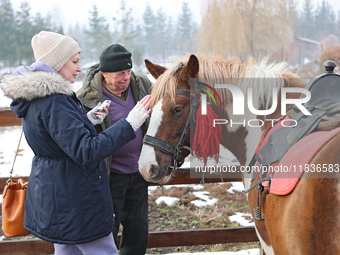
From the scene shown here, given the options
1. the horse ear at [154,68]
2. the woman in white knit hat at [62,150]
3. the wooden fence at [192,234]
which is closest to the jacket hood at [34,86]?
the woman in white knit hat at [62,150]

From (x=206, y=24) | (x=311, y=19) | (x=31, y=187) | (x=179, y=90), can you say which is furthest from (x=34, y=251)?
(x=311, y=19)

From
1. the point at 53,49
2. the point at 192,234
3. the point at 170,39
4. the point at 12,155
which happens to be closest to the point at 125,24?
the point at 170,39

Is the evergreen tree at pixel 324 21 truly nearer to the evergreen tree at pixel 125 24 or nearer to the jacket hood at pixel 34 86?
the evergreen tree at pixel 125 24

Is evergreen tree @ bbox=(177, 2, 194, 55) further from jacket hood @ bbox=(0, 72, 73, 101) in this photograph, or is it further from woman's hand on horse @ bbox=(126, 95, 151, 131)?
jacket hood @ bbox=(0, 72, 73, 101)

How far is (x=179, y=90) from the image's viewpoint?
1959 millimetres

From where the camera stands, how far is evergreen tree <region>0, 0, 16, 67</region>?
24562 millimetres

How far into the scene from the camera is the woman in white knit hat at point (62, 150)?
4.89 feet

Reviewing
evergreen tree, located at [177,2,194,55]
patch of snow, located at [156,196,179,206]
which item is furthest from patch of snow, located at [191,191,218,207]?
evergreen tree, located at [177,2,194,55]

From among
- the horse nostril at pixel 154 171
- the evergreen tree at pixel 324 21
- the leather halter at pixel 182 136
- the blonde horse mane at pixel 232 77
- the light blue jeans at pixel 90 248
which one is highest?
the evergreen tree at pixel 324 21

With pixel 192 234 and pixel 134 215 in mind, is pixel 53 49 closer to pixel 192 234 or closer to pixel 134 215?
pixel 134 215

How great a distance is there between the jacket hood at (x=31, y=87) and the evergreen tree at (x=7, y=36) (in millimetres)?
26703

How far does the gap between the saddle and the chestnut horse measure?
18cm

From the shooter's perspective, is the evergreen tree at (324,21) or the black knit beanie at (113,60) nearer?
the black knit beanie at (113,60)

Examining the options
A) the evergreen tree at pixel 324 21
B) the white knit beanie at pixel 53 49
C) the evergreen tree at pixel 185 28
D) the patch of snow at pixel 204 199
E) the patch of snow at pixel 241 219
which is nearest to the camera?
the white knit beanie at pixel 53 49
